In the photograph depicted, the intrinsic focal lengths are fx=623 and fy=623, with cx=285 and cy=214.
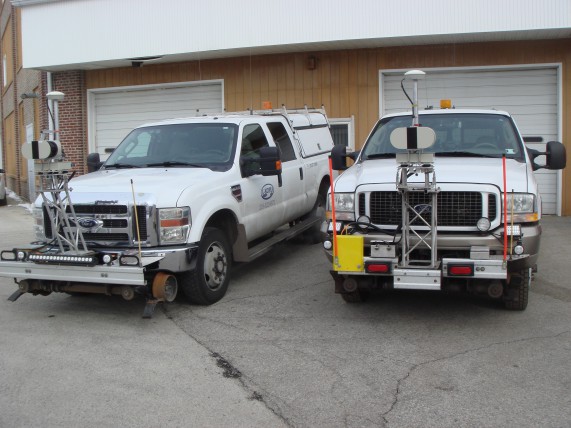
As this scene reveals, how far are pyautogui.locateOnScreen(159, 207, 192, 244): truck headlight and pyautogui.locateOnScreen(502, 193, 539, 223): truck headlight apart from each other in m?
2.93

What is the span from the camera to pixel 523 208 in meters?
5.35

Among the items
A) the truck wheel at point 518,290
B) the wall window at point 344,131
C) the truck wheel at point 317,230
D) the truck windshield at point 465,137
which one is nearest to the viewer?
the truck wheel at point 518,290

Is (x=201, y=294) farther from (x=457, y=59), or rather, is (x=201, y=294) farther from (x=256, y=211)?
(x=457, y=59)

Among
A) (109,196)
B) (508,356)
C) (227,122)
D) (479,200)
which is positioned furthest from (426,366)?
(227,122)

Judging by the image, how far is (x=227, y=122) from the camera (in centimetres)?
758

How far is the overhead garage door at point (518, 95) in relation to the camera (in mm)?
12008

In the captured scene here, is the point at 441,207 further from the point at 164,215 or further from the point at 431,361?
the point at 164,215

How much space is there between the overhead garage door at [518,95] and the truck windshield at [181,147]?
233 inches

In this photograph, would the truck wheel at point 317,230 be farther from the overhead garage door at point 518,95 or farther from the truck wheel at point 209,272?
the overhead garage door at point 518,95

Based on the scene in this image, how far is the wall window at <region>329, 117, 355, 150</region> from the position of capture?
12875 mm

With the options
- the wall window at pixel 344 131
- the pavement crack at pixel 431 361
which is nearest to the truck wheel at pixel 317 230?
the wall window at pixel 344 131

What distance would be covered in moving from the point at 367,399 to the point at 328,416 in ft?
1.22

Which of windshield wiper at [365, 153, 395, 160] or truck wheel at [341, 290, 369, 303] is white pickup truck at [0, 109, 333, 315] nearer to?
windshield wiper at [365, 153, 395, 160]

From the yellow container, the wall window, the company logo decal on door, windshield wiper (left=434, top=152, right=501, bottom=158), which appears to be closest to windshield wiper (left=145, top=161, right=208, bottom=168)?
the company logo decal on door
